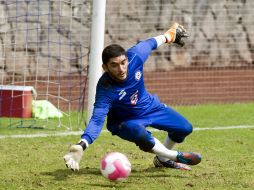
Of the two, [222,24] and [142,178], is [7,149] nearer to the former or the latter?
[142,178]

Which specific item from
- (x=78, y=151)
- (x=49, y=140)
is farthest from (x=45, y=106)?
(x=78, y=151)

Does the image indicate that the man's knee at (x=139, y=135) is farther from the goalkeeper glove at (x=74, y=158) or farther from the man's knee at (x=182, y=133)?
the goalkeeper glove at (x=74, y=158)

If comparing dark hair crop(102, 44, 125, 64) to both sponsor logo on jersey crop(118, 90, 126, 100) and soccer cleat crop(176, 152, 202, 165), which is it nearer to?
sponsor logo on jersey crop(118, 90, 126, 100)

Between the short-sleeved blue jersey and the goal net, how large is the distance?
3.45m

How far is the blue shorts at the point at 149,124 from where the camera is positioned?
6.90 m

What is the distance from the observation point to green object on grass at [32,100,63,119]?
10977 millimetres

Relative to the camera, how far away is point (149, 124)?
23.4 ft

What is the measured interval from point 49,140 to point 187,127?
7.68ft

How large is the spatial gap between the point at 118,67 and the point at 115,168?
0.90 m

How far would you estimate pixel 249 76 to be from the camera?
15.7 m

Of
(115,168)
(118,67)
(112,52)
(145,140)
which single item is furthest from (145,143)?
(112,52)

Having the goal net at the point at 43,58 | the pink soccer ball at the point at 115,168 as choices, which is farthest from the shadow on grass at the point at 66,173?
the goal net at the point at 43,58

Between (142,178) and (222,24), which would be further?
(222,24)

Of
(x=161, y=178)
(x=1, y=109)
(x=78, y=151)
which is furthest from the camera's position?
(x=1, y=109)
